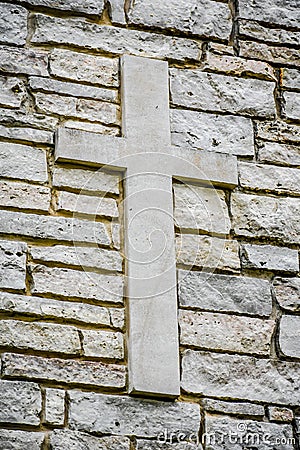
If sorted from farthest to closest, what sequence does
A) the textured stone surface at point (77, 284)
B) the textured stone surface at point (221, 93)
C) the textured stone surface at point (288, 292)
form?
1. the textured stone surface at point (221, 93)
2. the textured stone surface at point (288, 292)
3. the textured stone surface at point (77, 284)

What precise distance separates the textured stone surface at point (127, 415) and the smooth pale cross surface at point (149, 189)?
0.16 feet

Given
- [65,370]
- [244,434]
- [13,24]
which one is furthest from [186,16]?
[244,434]

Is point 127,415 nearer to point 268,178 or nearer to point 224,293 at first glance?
point 224,293

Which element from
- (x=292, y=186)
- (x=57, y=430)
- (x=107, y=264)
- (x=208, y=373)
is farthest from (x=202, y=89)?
(x=57, y=430)

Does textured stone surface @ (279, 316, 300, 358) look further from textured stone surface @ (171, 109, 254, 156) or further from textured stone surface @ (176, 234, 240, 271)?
textured stone surface @ (171, 109, 254, 156)

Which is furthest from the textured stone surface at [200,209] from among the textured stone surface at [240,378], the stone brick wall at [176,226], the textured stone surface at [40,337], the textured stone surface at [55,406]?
the textured stone surface at [55,406]

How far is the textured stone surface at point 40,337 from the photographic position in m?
3.16

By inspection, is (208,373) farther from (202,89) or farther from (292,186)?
(202,89)

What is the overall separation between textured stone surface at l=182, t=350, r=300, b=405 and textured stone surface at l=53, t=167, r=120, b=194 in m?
0.61

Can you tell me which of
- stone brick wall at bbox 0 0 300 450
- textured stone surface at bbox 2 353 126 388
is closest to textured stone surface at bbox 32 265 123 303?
stone brick wall at bbox 0 0 300 450

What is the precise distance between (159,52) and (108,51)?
0.62 ft

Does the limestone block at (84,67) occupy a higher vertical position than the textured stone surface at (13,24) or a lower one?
lower

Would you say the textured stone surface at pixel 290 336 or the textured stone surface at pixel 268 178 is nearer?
the textured stone surface at pixel 290 336

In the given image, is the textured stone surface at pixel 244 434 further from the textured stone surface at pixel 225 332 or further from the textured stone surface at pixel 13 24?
the textured stone surface at pixel 13 24
